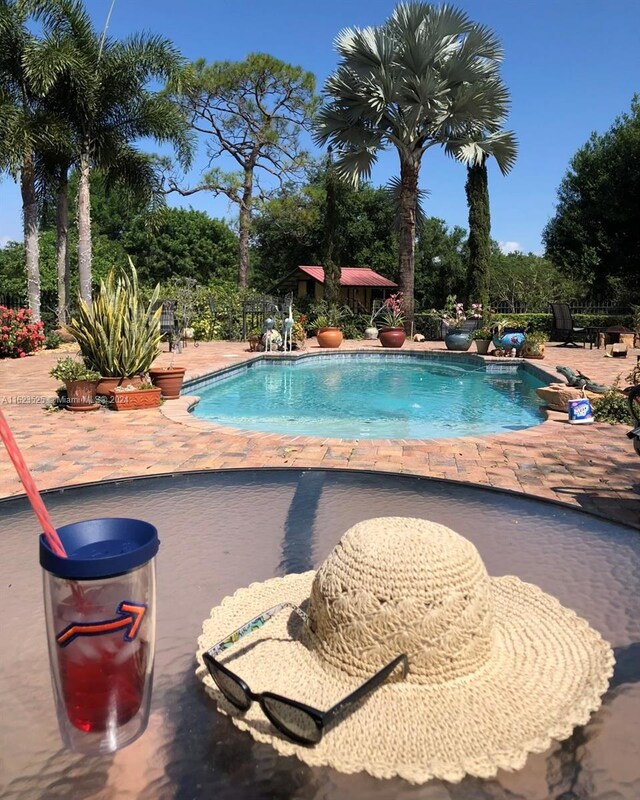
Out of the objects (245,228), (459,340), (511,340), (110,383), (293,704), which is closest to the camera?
(293,704)

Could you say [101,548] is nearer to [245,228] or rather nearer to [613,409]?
[613,409]

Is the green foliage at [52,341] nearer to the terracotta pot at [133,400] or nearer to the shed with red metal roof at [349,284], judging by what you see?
the terracotta pot at [133,400]

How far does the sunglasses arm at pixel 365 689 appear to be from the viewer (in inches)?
43.8

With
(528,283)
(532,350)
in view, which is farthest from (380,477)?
(528,283)

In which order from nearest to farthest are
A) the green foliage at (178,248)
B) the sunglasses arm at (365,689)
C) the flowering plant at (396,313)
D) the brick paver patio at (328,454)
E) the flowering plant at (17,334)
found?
the sunglasses arm at (365,689) → the brick paver patio at (328,454) → the flowering plant at (17,334) → the flowering plant at (396,313) → the green foliage at (178,248)

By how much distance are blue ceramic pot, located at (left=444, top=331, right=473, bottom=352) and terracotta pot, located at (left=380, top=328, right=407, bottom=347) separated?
146cm

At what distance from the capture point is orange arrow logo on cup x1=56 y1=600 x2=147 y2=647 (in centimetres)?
105

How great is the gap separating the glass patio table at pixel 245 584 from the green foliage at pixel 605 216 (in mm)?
24826

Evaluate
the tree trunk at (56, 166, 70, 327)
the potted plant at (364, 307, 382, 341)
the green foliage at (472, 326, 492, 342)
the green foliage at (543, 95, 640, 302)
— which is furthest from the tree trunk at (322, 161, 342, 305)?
the green foliage at (543, 95, 640, 302)

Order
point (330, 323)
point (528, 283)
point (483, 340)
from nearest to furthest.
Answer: point (483, 340)
point (330, 323)
point (528, 283)

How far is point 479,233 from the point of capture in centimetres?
2075

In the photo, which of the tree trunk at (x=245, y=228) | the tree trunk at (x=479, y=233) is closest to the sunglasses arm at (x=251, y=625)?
the tree trunk at (x=479, y=233)

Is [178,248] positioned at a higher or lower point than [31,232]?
higher

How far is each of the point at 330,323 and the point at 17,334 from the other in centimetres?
956
